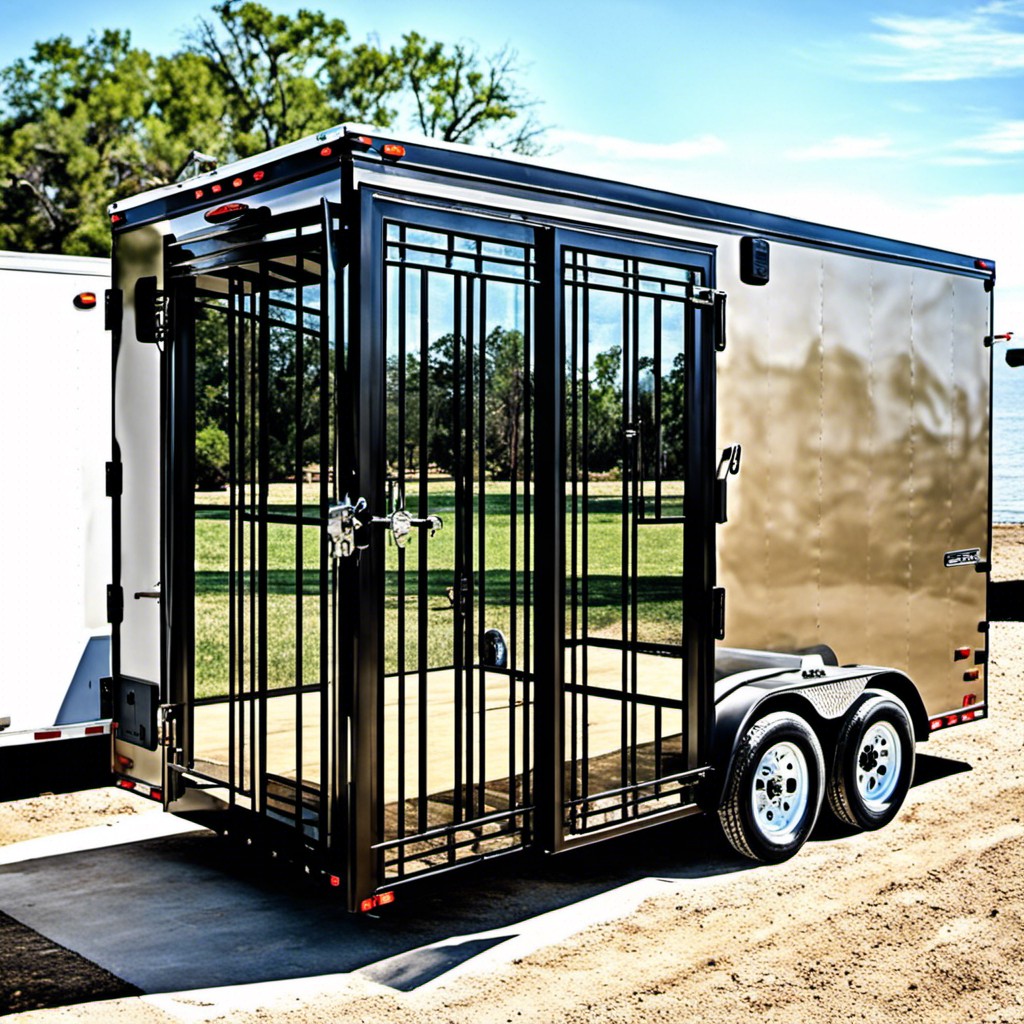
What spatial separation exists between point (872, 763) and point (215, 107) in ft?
87.8

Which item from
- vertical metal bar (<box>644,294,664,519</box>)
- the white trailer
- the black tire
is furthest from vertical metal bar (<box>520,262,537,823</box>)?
the white trailer

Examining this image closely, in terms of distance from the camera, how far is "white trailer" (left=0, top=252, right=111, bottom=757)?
6.27 metres

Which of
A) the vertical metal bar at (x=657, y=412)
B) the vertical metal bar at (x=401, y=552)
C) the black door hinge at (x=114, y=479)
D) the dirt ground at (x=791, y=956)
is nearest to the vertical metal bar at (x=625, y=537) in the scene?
the vertical metal bar at (x=657, y=412)

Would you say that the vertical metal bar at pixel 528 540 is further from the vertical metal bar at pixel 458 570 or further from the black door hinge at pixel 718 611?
the black door hinge at pixel 718 611

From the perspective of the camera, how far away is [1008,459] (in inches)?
2080

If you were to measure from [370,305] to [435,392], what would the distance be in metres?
0.49

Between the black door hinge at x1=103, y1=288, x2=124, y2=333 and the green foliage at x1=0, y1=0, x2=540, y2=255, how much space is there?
2388cm

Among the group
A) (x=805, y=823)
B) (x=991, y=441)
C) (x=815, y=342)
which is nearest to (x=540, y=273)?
(x=815, y=342)

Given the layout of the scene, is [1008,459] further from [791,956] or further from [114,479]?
[114,479]

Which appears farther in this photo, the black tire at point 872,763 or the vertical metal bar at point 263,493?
the black tire at point 872,763

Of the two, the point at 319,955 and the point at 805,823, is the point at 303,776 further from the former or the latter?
the point at 805,823

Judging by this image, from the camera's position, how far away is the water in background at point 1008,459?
3204 centimetres

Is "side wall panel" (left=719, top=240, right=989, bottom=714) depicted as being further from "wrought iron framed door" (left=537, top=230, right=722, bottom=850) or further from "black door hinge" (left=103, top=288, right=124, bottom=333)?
"black door hinge" (left=103, top=288, right=124, bottom=333)

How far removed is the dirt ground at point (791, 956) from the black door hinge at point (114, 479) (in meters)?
1.77
